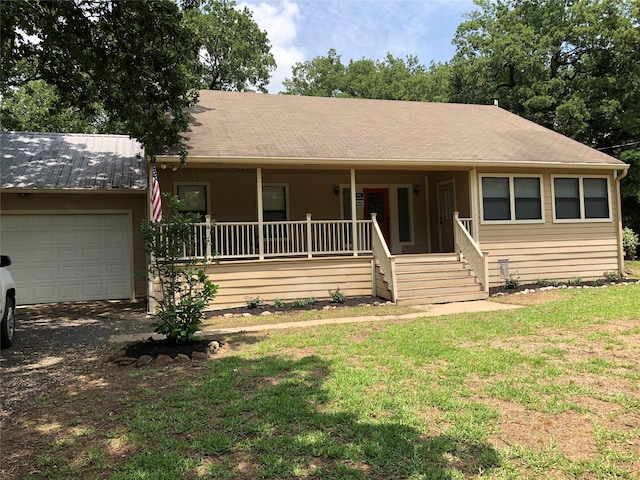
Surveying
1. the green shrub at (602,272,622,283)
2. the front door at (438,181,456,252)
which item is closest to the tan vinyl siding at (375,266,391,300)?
the front door at (438,181,456,252)

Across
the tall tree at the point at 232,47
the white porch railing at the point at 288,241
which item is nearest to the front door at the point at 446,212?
the white porch railing at the point at 288,241

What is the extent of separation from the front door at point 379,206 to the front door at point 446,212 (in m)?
1.50

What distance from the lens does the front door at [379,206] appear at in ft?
43.1

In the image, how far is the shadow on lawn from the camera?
286 cm

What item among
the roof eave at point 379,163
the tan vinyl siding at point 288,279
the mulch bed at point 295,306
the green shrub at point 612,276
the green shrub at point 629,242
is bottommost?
the mulch bed at point 295,306

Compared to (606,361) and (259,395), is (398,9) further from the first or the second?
(259,395)

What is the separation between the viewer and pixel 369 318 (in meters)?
8.11

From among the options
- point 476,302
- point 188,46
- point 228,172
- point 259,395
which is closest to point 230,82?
point 228,172

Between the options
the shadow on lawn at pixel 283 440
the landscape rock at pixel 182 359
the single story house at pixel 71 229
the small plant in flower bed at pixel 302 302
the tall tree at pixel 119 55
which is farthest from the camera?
the single story house at pixel 71 229

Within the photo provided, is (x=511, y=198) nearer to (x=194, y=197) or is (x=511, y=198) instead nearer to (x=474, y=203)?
(x=474, y=203)

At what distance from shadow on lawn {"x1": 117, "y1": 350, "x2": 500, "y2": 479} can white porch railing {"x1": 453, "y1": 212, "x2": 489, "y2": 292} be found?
6952 millimetres

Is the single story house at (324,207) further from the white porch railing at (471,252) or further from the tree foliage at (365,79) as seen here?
the tree foliage at (365,79)

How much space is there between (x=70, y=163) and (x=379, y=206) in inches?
342

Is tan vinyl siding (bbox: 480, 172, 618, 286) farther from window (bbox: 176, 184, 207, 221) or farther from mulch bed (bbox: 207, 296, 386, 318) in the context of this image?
window (bbox: 176, 184, 207, 221)
